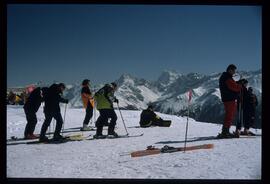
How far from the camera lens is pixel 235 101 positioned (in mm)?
8742

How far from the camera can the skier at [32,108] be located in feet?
29.9

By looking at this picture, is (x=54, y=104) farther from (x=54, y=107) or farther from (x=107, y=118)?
(x=107, y=118)

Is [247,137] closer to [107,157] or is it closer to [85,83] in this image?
[107,157]

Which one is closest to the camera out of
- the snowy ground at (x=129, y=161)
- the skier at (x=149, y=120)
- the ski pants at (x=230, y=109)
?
the snowy ground at (x=129, y=161)

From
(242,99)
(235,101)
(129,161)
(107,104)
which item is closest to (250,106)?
(242,99)

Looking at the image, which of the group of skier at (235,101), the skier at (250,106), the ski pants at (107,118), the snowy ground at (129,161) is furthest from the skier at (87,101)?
the skier at (250,106)

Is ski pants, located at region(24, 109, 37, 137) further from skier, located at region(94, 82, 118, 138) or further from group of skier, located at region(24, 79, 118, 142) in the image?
skier, located at region(94, 82, 118, 138)

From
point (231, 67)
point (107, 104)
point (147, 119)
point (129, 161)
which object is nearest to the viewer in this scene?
point (129, 161)

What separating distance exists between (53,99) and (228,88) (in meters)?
3.58

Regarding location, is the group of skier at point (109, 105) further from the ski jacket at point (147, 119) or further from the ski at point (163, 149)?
the ski jacket at point (147, 119)

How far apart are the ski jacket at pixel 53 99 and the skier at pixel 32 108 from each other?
Answer: 248 millimetres

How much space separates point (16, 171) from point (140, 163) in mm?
1992
